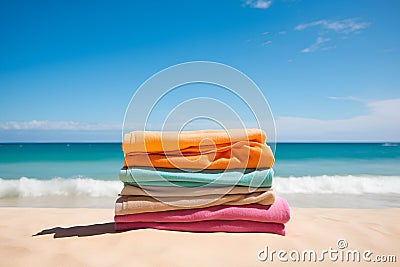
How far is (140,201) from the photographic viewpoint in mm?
2344

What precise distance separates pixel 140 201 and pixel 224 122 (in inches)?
45.2

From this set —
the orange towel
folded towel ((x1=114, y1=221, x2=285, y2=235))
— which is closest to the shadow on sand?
folded towel ((x1=114, y1=221, x2=285, y2=235))

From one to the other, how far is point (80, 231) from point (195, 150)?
3.91ft

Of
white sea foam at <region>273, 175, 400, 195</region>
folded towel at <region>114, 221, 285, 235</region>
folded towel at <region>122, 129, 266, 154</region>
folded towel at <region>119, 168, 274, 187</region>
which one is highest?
folded towel at <region>122, 129, 266, 154</region>

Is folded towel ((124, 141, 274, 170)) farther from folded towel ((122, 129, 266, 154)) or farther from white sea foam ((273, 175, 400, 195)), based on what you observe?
white sea foam ((273, 175, 400, 195))

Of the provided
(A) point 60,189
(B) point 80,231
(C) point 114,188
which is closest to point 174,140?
(B) point 80,231

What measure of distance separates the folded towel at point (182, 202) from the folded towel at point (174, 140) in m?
0.37

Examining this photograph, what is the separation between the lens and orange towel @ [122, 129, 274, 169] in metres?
2.37

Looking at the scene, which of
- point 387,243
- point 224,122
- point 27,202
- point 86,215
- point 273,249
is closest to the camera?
point 273,249

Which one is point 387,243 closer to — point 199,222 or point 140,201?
point 199,222

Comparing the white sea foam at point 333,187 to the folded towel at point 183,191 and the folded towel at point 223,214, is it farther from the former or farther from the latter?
the folded towel at point 183,191

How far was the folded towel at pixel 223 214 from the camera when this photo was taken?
235cm

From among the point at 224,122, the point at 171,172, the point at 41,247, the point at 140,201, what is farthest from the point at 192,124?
the point at 41,247

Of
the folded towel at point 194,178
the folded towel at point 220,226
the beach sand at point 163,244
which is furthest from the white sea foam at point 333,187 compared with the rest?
the folded towel at point 194,178
